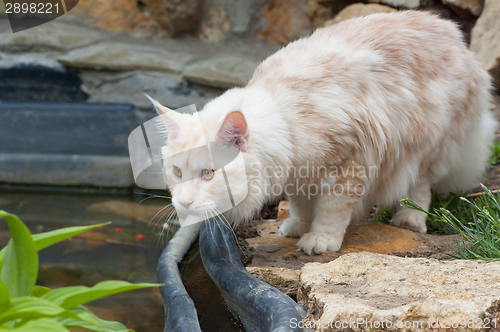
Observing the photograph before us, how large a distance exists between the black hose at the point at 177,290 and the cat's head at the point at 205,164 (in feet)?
1.03

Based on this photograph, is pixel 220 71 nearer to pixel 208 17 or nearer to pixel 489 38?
pixel 208 17

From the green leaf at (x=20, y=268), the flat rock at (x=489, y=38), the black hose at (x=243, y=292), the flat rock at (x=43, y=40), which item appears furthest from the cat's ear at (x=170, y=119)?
the flat rock at (x=43, y=40)

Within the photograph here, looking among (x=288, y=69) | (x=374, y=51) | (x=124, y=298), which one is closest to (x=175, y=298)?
(x=124, y=298)

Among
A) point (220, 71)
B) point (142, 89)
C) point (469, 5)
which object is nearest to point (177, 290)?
point (220, 71)

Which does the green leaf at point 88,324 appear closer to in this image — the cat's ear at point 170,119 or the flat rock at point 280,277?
the flat rock at point 280,277

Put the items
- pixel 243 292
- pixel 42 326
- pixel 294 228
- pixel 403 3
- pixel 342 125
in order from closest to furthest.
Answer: pixel 42 326 < pixel 243 292 < pixel 342 125 < pixel 294 228 < pixel 403 3

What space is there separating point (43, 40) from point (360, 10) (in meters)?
3.32

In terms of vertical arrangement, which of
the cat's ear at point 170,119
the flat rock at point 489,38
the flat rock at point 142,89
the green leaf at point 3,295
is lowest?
the flat rock at point 142,89

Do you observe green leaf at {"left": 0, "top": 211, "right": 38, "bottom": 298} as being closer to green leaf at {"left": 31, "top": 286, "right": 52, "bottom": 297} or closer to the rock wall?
green leaf at {"left": 31, "top": 286, "right": 52, "bottom": 297}

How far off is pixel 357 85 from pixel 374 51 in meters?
A: 0.22

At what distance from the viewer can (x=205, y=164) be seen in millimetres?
1964

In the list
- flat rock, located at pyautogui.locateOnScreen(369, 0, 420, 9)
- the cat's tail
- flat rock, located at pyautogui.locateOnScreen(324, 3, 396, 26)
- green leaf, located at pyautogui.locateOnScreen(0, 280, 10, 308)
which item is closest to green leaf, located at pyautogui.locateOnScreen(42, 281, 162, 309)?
green leaf, located at pyautogui.locateOnScreen(0, 280, 10, 308)

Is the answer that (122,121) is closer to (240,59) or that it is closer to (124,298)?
(240,59)

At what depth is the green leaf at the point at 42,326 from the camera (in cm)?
101
